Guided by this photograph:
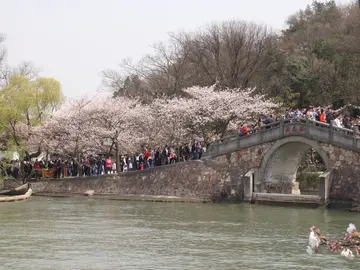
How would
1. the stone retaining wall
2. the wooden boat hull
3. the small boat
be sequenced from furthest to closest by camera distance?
the small boat → the stone retaining wall → the wooden boat hull

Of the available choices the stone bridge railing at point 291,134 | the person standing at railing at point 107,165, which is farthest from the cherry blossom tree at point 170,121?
the stone bridge railing at point 291,134

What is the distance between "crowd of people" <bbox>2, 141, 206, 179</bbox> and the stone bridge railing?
1.76m

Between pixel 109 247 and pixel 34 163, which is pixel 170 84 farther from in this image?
pixel 109 247

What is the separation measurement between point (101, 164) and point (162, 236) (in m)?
19.0

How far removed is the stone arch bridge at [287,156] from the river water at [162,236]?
1.99 m

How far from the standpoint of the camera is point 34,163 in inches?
1796

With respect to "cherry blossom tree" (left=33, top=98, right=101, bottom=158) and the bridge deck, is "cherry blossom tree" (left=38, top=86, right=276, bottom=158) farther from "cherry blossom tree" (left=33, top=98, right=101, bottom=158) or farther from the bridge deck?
the bridge deck

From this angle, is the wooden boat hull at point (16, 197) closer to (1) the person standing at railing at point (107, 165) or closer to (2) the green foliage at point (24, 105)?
(2) the green foliage at point (24, 105)

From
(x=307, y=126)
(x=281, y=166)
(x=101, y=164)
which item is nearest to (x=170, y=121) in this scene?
(x=101, y=164)

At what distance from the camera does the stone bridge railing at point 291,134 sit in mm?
33531

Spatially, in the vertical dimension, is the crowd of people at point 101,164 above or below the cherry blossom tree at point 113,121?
below

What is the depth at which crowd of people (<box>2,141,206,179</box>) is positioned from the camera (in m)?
40.1

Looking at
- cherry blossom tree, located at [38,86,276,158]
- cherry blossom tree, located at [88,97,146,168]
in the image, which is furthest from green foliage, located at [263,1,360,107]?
cherry blossom tree, located at [88,97,146,168]

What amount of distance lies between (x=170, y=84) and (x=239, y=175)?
68.6ft
